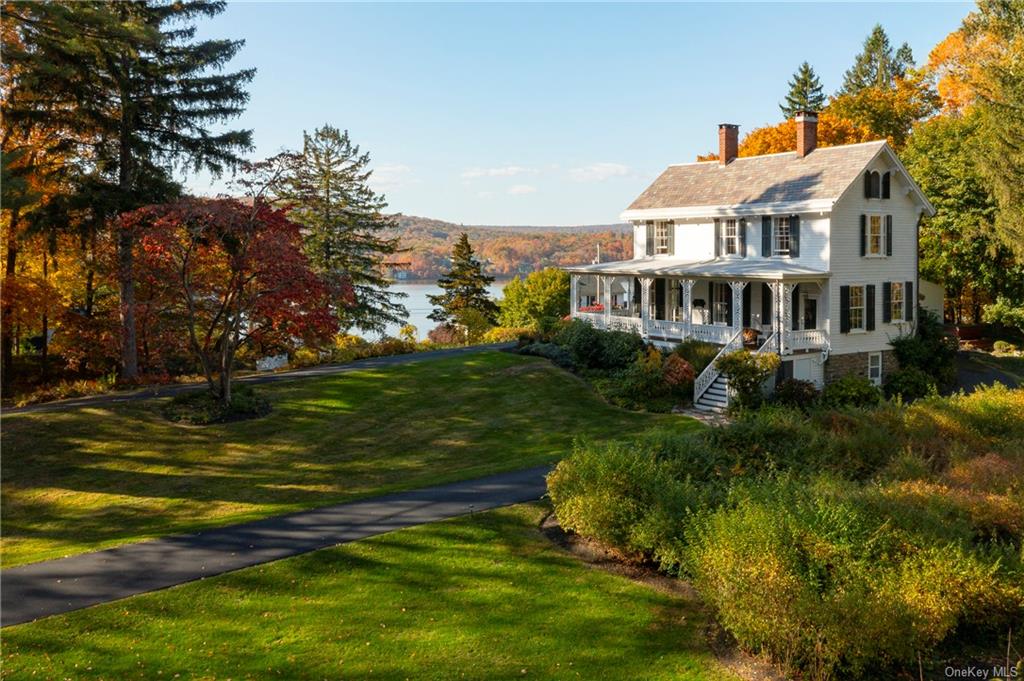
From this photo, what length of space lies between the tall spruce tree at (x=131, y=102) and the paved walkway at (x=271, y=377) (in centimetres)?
276

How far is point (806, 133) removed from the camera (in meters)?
34.0

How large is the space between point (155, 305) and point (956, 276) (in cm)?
4135

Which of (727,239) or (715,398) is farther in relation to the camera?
(727,239)

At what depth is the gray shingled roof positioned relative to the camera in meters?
30.8

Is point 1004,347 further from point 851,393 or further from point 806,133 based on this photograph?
point 851,393

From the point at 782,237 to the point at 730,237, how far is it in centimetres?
272

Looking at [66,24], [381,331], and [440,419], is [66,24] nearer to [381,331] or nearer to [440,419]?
[440,419]

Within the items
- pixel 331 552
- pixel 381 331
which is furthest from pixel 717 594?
pixel 381 331

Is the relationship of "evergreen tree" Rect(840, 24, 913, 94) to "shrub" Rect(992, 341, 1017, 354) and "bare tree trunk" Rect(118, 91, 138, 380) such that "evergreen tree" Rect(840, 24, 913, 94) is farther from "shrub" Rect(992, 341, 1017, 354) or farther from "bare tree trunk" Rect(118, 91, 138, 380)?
"bare tree trunk" Rect(118, 91, 138, 380)

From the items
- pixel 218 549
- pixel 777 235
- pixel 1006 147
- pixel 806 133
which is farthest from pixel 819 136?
pixel 218 549

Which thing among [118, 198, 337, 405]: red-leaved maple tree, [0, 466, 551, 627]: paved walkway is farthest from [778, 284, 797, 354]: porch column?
[118, 198, 337, 405]: red-leaved maple tree

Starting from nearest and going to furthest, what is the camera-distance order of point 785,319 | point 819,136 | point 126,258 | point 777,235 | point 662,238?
point 126,258, point 785,319, point 777,235, point 662,238, point 819,136

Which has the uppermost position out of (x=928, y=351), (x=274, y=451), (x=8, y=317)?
(x=8, y=317)

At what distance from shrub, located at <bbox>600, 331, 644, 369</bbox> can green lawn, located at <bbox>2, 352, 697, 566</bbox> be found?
9.48 ft
